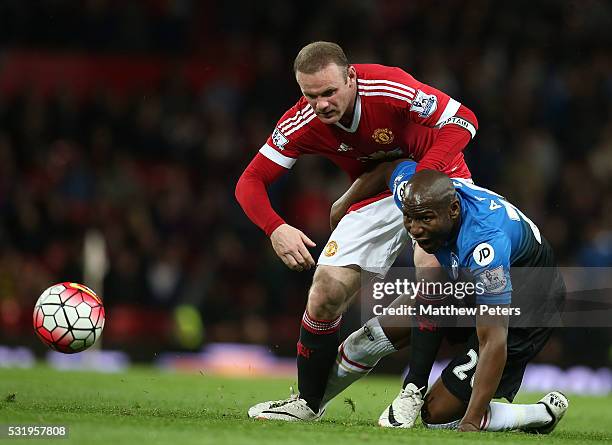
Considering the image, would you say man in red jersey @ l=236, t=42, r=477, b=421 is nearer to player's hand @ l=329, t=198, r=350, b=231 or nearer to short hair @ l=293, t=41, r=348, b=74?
short hair @ l=293, t=41, r=348, b=74

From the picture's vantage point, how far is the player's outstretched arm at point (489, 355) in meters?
5.10

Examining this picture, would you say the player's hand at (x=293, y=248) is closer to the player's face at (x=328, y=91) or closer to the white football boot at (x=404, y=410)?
the player's face at (x=328, y=91)

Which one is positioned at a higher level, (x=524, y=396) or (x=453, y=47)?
(x=453, y=47)

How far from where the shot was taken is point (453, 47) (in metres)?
13.5

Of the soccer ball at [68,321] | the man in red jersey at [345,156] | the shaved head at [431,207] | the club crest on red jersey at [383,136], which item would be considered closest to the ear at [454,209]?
the shaved head at [431,207]

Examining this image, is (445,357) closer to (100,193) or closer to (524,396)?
(524,396)

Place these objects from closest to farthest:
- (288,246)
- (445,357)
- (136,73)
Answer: (288,246)
(445,357)
(136,73)

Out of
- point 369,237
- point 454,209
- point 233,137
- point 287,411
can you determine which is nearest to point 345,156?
point 369,237

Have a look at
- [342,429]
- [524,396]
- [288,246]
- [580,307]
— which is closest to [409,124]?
[288,246]

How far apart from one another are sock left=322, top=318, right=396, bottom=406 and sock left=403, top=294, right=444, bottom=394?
0.25m

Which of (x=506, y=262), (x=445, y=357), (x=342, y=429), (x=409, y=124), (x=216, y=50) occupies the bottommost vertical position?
(x=445, y=357)

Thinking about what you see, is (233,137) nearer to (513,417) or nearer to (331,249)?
(331,249)

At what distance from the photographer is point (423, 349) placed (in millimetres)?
5840

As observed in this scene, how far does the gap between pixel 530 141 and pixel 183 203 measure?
4121 millimetres
